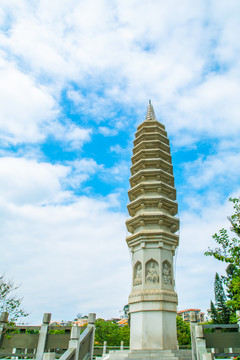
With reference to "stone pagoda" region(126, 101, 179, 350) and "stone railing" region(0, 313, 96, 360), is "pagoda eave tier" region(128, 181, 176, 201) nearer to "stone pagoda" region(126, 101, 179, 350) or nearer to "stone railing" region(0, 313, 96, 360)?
"stone pagoda" region(126, 101, 179, 350)

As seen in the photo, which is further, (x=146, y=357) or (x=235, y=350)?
(x=146, y=357)

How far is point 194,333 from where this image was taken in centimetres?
946

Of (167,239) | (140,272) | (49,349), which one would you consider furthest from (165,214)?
(49,349)

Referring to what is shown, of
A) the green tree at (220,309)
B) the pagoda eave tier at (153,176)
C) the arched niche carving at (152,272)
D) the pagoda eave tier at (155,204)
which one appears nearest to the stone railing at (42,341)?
the arched niche carving at (152,272)

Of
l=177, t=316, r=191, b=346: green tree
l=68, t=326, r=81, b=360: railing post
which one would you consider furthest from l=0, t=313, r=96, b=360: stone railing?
l=177, t=316, r=191, b=346: green tree

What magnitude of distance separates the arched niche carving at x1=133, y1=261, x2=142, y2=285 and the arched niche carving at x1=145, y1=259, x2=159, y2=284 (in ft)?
1.64

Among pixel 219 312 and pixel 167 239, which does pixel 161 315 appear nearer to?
pixel 167 239

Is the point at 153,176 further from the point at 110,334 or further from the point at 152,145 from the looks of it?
the point at 110,334

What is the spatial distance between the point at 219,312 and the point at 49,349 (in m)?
49.5

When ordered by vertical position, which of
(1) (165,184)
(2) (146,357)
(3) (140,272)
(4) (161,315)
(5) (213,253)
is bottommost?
(2) (146,357)

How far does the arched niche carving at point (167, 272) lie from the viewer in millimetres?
15852

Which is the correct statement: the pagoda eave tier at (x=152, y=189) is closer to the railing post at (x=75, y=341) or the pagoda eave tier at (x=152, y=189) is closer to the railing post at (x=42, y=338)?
the railing post at (x=42, y=338)

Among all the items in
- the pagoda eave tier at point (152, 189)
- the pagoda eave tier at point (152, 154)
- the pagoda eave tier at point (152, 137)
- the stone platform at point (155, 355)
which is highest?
the pagoda eave tier at point (152, 137)

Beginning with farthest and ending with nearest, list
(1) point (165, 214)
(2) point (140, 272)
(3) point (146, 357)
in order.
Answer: (1) point (165, 214) → (2) point (140, 272) → (3) point (146, 357)
